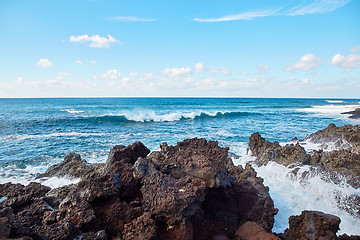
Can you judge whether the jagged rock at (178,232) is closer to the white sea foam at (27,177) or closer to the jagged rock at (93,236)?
the jagged rock at (93,236)

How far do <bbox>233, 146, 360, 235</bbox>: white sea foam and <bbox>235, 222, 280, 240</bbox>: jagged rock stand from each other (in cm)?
184

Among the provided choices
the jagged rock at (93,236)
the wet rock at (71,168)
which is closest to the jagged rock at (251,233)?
the jagged rock at (93,236)

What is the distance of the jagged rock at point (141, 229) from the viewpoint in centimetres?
303

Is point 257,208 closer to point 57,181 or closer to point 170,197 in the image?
point 170,197

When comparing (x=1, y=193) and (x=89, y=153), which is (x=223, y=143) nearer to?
(x=89, y=153)

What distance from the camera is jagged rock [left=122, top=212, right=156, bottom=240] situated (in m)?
3.03

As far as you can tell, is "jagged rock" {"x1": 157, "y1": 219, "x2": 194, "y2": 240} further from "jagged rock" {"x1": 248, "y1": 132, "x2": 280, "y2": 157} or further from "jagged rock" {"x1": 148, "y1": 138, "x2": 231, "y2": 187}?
"jagged rock" {"x1": 248, "y1": 132, "x2": 280, "y2": 157}

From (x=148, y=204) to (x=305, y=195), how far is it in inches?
233

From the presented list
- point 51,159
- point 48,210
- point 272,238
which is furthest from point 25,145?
point 272,238

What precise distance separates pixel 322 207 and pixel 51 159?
11.9 meters

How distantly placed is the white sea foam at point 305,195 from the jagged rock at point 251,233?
72.3 inches

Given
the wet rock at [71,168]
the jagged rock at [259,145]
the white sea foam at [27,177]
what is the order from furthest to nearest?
the jagged rock at [259,145] < the wet rock at [71,168] < the white sea foam at [27,177]

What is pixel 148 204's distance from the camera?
11.5 ft

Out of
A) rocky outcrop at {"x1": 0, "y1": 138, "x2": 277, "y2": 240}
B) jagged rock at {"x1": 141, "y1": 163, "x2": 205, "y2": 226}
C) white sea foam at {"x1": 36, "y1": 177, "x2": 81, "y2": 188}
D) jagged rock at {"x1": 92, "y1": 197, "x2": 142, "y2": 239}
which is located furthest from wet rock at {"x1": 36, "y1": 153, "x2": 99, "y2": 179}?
jagged rock at {"x1": 141, "y1": 163, "x2": 205, "y2": 226}
